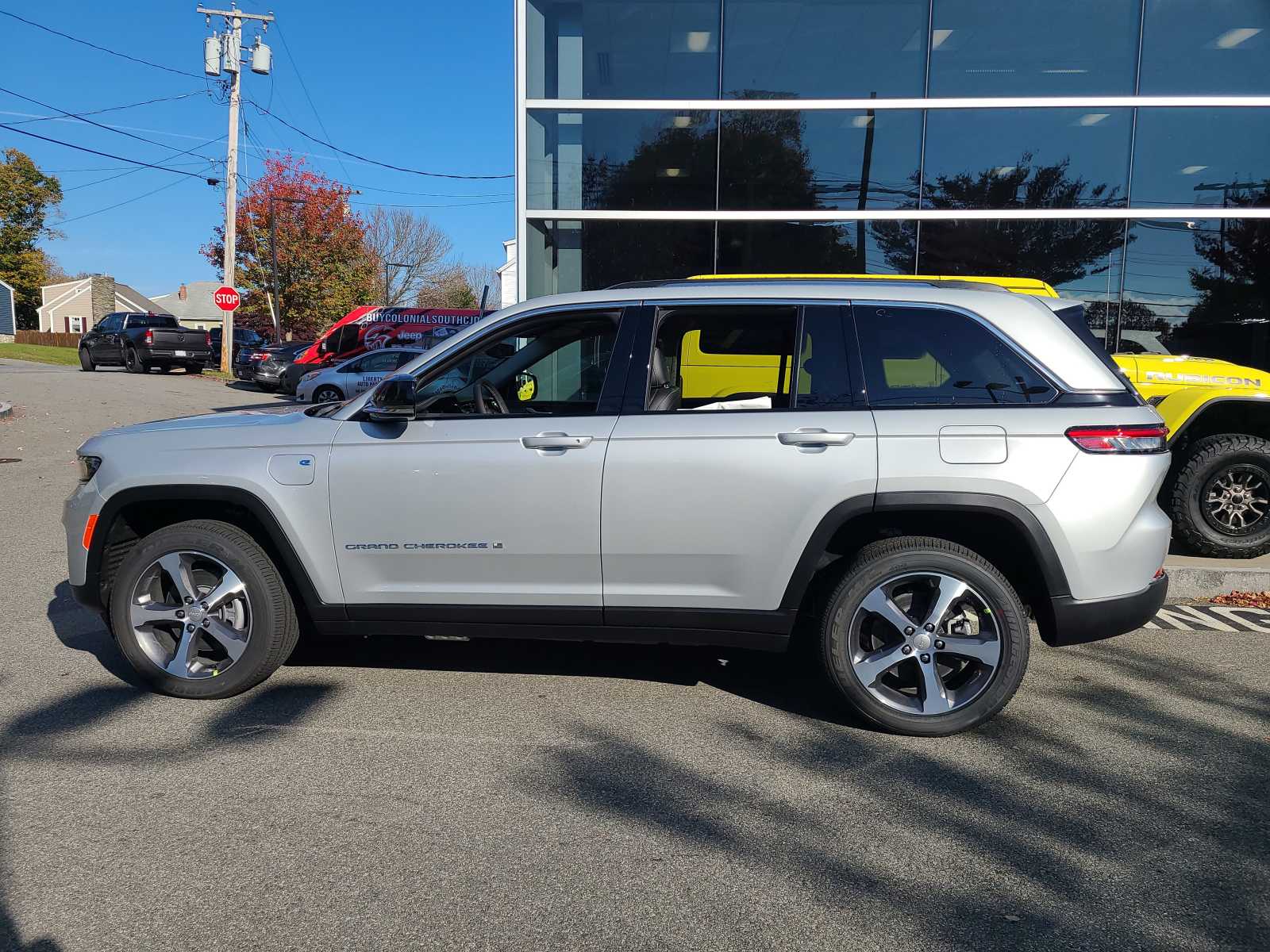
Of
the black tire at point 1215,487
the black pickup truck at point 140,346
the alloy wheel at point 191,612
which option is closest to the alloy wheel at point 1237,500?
the black tire at point 1215,487

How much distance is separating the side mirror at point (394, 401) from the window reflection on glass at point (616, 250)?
763 cm

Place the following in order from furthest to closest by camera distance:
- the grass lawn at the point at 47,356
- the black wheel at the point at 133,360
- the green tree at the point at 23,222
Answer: the green tree at the point at 23,222 → the grass lawn at the point at 47,356 → the black wheel at the point at 133,360

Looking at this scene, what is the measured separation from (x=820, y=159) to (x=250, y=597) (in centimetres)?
930

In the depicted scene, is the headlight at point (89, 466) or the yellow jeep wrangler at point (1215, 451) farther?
the yellow jeep wrangler at point (1215, 451)

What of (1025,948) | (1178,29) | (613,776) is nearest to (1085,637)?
(1025,948)

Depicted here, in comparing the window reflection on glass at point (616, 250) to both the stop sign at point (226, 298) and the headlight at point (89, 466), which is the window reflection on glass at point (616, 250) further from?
the stop sign at point (226, 298)

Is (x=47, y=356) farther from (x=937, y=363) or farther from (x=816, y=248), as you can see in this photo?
(x=937, y=363)

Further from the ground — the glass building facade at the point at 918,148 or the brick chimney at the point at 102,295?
the brick chimney at the point at 102,295

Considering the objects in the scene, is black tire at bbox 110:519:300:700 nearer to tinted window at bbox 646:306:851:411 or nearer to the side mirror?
the side mirror

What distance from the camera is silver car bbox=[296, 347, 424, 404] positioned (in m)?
20.3

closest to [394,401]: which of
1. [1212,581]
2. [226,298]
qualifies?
[1212,581]

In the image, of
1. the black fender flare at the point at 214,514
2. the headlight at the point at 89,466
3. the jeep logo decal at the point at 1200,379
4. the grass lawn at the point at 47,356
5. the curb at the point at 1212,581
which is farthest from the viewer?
the grass lawn at the point at 47,356

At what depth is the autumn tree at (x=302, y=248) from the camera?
42.1 metres

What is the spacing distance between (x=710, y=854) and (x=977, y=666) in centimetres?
153
